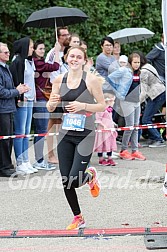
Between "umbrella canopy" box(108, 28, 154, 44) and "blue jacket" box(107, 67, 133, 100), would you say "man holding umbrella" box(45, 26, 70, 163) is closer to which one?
"blue jacket" box(107, 67, 133, 100)

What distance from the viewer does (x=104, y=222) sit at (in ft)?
21.6

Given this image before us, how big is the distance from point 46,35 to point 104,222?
8.18m

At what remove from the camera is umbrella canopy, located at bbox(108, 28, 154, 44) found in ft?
45.1

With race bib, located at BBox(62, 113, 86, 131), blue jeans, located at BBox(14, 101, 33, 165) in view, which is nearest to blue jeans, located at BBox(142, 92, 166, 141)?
blue jeans, located at BBox(14, 101, 33, 165)

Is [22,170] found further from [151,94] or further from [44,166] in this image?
[151,94]

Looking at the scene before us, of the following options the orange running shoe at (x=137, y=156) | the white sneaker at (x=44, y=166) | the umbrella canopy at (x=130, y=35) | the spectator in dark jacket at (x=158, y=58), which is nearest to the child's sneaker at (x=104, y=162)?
the orange running shoe at (x=137, y=156)

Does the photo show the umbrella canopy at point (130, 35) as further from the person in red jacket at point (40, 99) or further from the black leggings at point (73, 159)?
the black leggings at point (73, 159)

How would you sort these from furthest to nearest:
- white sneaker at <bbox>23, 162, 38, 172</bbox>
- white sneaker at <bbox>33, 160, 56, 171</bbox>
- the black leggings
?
white sneaker at <bbox>33, 160, 56, 171</bbox>
white sneaker at <bbox>23, 162, 38, 172</bbox>
the black leggings

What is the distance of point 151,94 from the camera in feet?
39.2

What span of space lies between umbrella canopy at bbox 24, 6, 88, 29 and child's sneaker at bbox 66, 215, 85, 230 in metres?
5.12

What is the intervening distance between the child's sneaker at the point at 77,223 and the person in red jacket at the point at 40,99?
327cm

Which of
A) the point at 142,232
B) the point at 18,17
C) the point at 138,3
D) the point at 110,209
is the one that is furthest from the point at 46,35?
the point at 142,232

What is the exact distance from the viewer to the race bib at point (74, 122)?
20.7 ft

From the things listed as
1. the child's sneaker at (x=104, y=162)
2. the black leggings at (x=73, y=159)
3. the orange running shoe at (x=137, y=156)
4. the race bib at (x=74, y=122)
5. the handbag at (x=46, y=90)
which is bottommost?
the orange running shoe at (x=137, y=156)
